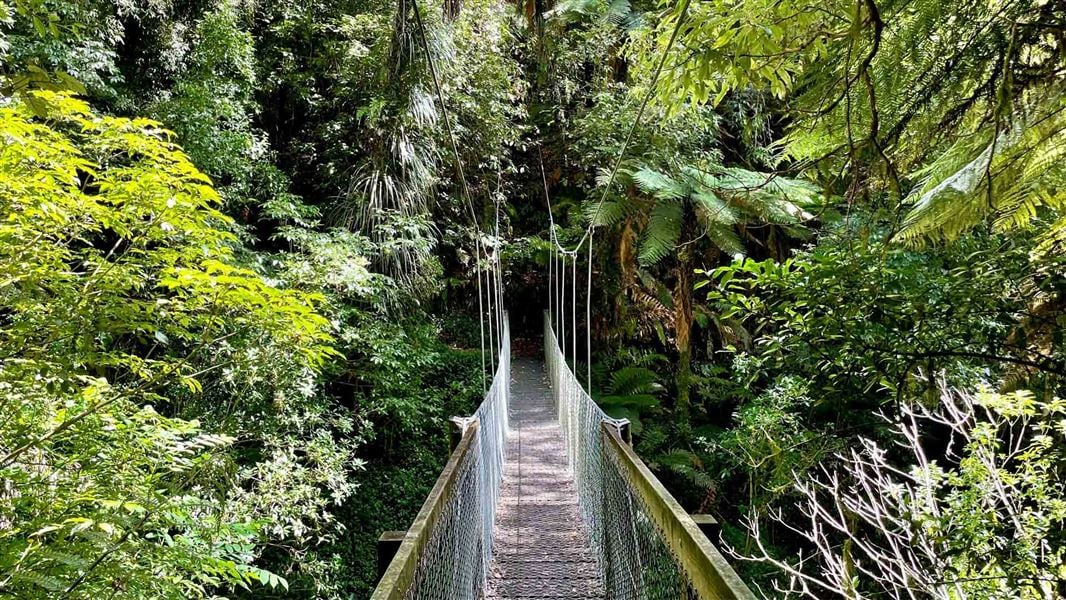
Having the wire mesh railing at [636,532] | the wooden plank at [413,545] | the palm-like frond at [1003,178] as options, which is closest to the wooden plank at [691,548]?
the wire mesh railing at [636,532]

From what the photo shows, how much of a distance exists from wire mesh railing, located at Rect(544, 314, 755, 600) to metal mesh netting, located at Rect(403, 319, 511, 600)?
0.41 metres

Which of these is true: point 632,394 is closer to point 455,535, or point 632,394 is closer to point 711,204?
point 711,204

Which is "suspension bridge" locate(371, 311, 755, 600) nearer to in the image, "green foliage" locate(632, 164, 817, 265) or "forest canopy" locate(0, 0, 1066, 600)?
"forest canopy" locate(0, 0, 1066, 600)

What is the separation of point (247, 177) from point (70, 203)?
11.4 feet

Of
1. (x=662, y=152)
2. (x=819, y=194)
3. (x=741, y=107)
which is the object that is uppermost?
(x=741, y=107)

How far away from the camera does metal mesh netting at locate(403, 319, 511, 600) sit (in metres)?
1.13

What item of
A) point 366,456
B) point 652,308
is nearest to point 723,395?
point 652,308

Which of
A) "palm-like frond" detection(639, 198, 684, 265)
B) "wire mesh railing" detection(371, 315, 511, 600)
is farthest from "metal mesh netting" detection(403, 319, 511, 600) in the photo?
"palm-like frond" detection(639, 198, 684, 265)

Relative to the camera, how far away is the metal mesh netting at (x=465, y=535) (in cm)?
113

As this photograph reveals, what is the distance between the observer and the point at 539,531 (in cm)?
257

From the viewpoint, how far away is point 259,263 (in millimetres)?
4414

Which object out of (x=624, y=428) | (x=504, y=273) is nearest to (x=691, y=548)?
(x=624, y=428)

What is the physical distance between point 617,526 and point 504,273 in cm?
747

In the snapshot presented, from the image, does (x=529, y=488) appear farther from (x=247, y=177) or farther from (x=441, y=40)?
(x=441, y=40)
